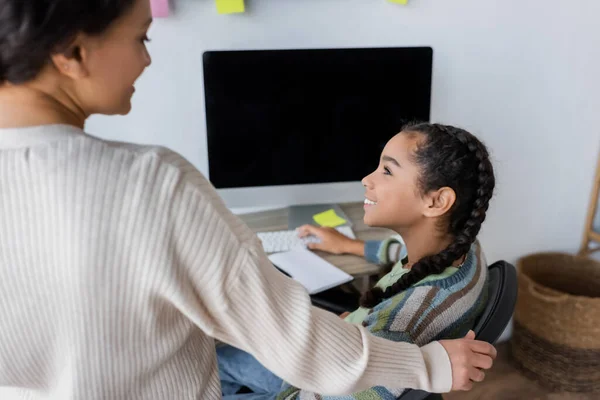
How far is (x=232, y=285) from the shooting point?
0.62 metres

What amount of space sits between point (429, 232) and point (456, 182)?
127 millimetres

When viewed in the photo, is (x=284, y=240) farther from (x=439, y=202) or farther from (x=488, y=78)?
(x=488, y=78)

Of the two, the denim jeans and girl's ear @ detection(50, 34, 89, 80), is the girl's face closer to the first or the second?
the denim jeans

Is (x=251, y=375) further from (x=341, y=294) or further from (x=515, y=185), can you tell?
(x=515, y=185)

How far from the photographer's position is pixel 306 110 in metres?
1.55

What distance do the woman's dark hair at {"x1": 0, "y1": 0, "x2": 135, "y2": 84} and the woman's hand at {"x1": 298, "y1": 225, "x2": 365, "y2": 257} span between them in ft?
3.46

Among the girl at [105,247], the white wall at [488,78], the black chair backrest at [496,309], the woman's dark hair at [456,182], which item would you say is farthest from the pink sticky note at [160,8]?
the black chair backrest at [496,309]

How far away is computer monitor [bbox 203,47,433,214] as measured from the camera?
59.0 inches

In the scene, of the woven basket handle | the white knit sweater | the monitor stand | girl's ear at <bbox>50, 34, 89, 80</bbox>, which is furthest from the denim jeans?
the woven basket handle

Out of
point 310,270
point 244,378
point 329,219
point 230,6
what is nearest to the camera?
point 244,378

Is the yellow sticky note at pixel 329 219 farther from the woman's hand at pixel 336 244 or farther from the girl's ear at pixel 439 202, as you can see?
the girl's ear at pixel 439 202

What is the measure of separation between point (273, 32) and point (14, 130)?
120 centimetres

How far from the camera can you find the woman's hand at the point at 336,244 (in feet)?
4.99

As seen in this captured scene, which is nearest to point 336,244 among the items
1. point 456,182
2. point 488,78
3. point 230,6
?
point 456,182
